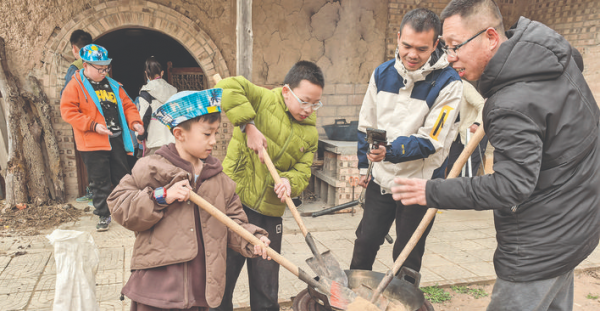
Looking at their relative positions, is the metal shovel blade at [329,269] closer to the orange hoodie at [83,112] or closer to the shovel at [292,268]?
the shovel at [292,268]

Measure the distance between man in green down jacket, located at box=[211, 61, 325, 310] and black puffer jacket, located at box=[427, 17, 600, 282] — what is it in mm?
1146

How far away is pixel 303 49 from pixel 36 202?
4.62m

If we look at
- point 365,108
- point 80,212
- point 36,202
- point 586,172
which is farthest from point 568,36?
point 36,202

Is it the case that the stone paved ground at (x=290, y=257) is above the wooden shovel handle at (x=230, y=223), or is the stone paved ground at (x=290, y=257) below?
below

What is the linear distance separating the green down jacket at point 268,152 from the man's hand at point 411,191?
0.94 meters

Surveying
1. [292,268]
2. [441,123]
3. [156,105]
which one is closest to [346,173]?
[156,105]

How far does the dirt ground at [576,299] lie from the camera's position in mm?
3652

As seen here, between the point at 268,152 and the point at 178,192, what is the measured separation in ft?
3.03

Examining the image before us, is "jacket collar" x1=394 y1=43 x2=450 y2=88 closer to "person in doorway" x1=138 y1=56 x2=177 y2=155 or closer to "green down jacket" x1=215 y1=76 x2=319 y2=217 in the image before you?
"green down jacket" x1=215 y1=76 x2=319 y2=217

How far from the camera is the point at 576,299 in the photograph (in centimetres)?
384

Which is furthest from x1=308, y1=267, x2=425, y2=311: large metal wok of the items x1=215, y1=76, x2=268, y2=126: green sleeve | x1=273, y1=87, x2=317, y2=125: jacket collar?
x1=215, y1=76, x2=268, y2=126: green sleeve

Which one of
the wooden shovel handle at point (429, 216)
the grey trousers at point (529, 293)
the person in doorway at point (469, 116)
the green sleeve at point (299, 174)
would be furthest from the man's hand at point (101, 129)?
the person in doorway at point (469, 116)

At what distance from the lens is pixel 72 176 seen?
6094mm

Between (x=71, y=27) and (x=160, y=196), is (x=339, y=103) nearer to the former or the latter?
(x=71, y=27)
